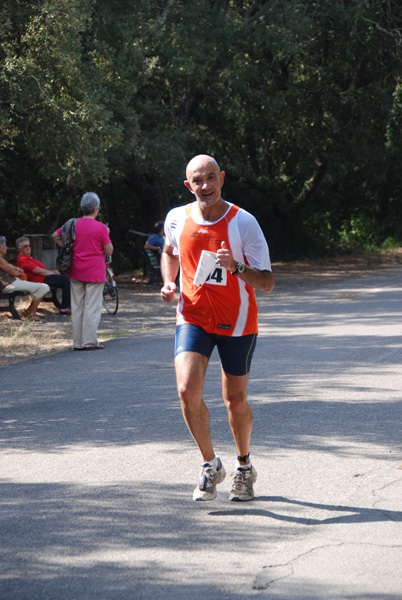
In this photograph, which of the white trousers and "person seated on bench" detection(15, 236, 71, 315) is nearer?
the white trousers

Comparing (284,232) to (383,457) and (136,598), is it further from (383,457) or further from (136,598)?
(136,598)

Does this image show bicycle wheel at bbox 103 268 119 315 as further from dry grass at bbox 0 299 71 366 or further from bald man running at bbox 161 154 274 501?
bald man running at bbox 161 154 274 501

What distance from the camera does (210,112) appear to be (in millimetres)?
25984

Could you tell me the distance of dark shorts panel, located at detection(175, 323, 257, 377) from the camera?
492 cm

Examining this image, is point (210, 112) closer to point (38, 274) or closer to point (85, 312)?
point (38, 274)

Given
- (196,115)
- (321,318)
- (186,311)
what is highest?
(196,115)

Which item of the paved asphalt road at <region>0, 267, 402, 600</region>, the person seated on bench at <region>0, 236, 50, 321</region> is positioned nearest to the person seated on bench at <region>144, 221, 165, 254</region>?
the person seated on bench at <region>0, 236, 50, 321</region>

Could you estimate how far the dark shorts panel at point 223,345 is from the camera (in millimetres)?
4922

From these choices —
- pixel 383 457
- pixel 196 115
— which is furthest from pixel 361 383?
pixel 196 115

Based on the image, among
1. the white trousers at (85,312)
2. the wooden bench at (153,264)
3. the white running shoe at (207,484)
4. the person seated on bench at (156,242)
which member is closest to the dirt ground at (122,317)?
the wooden bench at (153,264)

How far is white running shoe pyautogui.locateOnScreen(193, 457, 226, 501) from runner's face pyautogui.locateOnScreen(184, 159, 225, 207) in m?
1.49

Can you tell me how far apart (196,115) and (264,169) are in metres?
5.78

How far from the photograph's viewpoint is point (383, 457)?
5.86 meters

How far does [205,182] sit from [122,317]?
1064 cm
